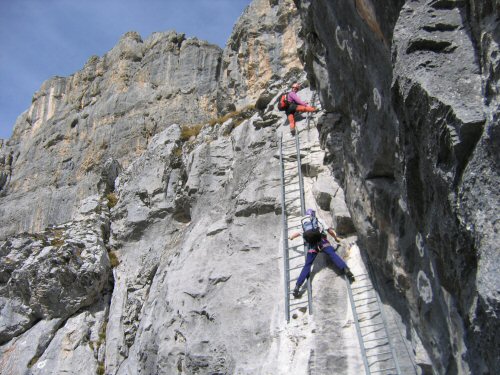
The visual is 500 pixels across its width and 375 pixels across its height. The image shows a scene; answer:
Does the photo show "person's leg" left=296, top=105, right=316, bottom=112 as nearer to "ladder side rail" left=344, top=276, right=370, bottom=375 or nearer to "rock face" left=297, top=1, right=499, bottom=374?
"rock face" left=297, top=1, right=499, bottom=374

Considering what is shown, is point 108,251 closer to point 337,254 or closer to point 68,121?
point 337,254

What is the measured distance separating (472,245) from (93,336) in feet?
46.2

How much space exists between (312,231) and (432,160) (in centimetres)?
554

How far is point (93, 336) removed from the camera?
693 inches

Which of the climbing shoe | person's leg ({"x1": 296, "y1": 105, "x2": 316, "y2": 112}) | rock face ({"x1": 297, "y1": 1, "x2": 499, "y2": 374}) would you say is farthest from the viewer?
person's leg ({"x1": 296, "y1": 105, "x2": 316, "y2": 112})

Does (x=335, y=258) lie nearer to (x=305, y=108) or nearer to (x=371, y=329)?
(x=371, y=329)

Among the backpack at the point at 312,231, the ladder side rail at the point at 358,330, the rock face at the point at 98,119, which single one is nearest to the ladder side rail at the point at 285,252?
the backpack at the point at 312,231

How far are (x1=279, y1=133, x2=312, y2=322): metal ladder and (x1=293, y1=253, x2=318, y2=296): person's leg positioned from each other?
144mm

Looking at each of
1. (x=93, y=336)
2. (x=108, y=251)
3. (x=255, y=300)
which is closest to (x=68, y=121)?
(x=108, y=251)

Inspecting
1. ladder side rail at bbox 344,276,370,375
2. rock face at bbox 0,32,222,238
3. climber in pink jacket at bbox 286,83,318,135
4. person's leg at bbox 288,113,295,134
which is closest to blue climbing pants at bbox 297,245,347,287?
ladder side rail at bbox 344,276,370,375

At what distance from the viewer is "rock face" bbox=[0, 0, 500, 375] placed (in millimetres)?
6316

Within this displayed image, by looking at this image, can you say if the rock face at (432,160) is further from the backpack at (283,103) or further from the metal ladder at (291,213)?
the backpack at (283,103)

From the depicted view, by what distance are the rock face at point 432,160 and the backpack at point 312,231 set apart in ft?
3.61

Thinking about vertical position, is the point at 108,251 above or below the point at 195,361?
above
